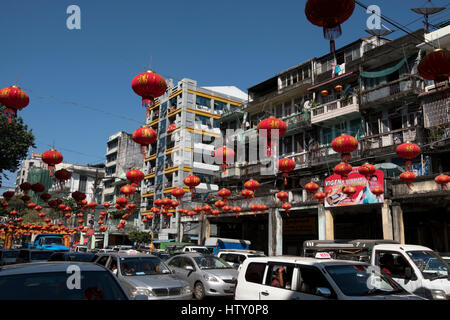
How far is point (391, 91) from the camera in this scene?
78.5 feet

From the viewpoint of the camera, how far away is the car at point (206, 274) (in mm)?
11328

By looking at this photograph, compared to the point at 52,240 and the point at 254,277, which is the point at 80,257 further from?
the point at 52,240

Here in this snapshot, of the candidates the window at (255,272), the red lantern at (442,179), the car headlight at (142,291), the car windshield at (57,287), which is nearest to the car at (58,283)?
the car windshield at (57,287)

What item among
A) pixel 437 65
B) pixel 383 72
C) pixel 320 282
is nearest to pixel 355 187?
pixel 383 72

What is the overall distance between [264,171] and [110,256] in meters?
22.8

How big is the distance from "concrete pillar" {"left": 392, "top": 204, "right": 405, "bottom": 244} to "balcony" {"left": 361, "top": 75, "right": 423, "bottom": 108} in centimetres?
784

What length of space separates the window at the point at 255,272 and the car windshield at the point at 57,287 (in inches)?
140

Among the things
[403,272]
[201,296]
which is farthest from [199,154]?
[403,272]

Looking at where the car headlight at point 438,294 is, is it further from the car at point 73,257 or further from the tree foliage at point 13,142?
the tree foliage at point 13,142

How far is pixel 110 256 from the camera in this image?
1076 centimetres

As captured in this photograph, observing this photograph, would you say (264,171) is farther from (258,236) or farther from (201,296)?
(201,296)

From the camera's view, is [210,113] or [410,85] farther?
[210,113]
